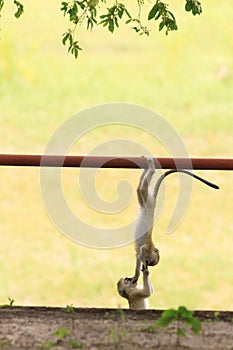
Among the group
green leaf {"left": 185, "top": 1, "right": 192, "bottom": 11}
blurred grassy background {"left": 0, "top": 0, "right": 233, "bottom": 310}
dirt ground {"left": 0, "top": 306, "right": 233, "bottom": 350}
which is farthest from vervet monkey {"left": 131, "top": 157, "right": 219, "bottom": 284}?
blurred grassy background {"left": 0, "top": 0, "right": 233, "bottom": 310}

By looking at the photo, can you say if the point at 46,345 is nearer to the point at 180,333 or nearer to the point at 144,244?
the point at 180,333

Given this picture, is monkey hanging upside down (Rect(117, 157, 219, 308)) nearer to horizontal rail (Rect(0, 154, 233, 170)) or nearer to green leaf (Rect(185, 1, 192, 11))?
horizontal rail (Rect(0, 154, 233, 170))

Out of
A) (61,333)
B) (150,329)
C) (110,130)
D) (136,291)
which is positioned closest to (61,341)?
(61,333)

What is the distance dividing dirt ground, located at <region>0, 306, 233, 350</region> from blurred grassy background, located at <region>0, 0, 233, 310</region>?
6876mm

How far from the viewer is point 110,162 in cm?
296

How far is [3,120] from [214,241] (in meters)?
2.92

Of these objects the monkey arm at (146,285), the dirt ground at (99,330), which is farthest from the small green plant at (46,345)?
the monkey arm at (146,285)

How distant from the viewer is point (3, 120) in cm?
1216

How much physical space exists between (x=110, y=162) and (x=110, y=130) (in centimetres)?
899

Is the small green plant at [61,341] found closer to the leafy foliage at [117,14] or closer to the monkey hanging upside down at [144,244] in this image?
the monkey hanging upside down at [144,244]

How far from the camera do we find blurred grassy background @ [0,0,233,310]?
10594 mm

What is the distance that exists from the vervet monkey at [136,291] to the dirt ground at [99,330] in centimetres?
29

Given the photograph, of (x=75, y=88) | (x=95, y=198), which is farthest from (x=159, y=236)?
(x=95, y=198)

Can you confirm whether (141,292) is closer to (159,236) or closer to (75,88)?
(159,236)
